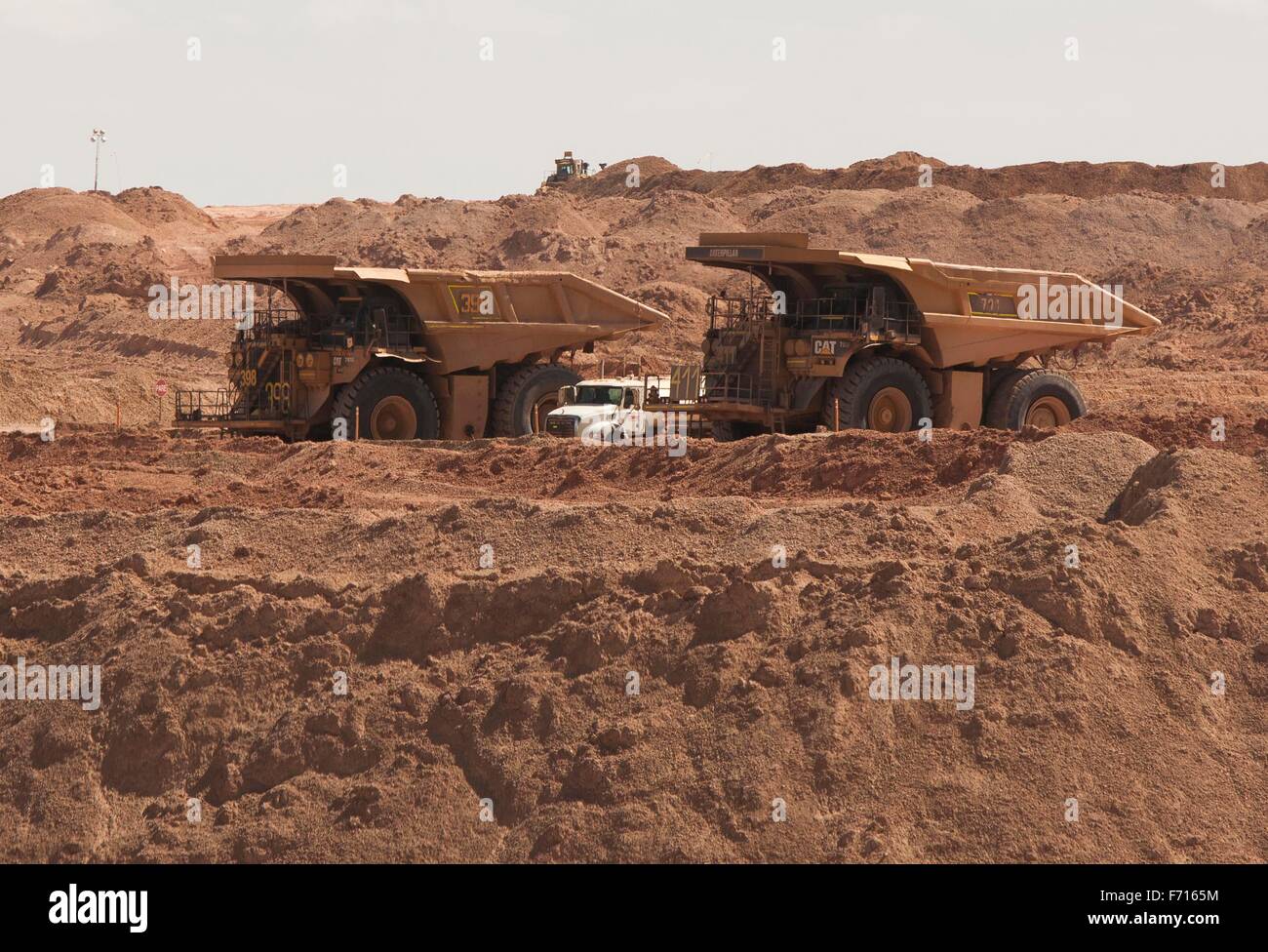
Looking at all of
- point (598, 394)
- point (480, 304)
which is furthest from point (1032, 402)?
point (480, 304)

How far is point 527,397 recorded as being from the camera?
22.8 metres

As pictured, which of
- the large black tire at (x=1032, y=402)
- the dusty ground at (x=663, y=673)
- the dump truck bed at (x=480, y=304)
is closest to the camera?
the dusty ground at (x=663, y=673)

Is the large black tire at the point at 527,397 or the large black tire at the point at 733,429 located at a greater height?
the large black tire at the point at 527,397

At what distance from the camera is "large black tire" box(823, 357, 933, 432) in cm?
1966

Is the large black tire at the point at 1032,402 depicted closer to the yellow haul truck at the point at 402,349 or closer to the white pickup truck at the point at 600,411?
the white pickup truck at the point at 600,411

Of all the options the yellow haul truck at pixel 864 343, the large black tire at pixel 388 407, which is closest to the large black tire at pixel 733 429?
the yellow haul truck at pixel 864 343

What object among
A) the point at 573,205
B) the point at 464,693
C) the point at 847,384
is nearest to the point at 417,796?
the point at 464,693

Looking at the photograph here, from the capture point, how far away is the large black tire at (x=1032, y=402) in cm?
2103

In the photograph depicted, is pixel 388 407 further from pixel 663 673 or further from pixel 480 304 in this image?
pixel 663 673

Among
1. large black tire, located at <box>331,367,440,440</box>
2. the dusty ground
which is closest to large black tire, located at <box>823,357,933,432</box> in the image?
the dusty ground

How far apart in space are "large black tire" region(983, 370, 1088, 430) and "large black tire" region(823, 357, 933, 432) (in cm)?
115

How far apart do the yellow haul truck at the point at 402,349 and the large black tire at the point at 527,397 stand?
2 cm

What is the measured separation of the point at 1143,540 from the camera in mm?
10781

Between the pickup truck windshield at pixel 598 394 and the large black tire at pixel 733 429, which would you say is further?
the pickup truck windshield at pixel 598 394
